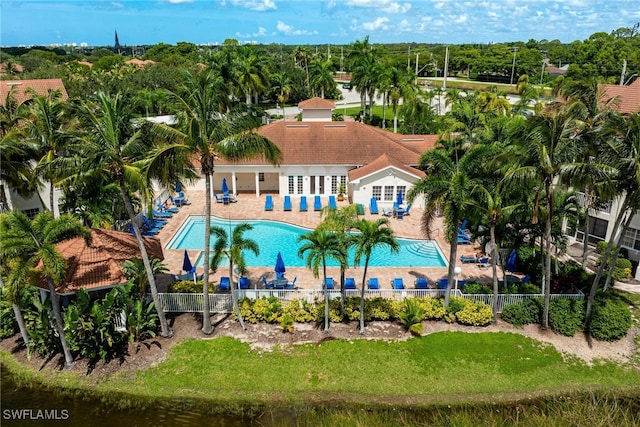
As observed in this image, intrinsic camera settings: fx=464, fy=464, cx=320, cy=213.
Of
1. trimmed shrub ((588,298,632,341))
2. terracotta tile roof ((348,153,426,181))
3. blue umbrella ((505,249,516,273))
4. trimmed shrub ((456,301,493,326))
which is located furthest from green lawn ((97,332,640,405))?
terracotta tile roof ((348,153,426,181))

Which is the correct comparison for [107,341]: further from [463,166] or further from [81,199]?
[463,166]

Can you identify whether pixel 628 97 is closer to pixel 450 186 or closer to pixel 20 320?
pixel 450 186

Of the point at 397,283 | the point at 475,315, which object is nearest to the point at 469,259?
the point at 397,283

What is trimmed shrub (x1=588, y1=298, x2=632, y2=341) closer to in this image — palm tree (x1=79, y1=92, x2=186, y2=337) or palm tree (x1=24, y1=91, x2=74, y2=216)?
palm tree (x1=79, y1=92, x2=186, y2=337)

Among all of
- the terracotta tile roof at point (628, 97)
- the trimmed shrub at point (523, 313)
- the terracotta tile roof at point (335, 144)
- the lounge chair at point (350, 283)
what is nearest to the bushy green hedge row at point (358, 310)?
the trimmed shrub at point (523, 313)

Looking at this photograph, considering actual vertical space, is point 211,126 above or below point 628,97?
below

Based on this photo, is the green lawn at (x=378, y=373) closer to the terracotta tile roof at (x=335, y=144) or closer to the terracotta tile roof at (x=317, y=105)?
the terracotta tile roof at (x=335, y=144)
